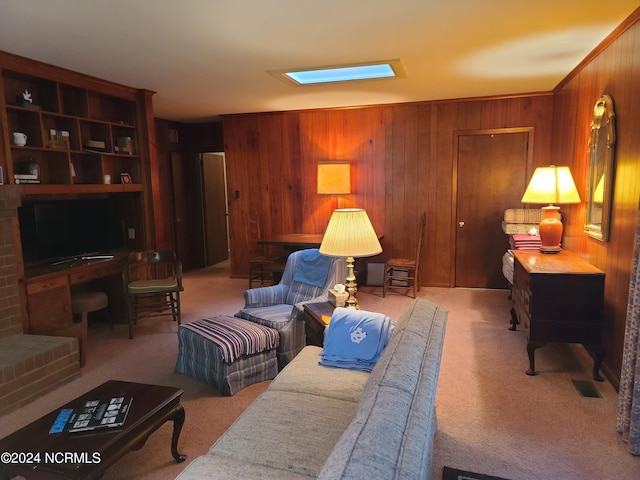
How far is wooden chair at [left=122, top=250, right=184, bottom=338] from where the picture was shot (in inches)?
164

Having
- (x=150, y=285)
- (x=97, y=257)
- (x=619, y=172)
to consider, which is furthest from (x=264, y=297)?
(x=619, y=172)

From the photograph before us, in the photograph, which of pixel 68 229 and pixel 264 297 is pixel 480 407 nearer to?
pixel 264 297

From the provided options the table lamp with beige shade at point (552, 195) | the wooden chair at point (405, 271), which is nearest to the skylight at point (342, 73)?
the table lamp with beige shade at point (552, 195)

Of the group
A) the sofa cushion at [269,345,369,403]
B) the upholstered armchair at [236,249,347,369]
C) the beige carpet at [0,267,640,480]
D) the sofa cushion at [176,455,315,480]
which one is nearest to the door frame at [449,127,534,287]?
the beige carpet at [0,267,640,480]

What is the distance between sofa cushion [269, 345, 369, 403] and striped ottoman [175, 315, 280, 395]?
2.23ft

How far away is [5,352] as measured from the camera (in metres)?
3.01

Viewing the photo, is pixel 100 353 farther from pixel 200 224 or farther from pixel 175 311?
pixel 200 224

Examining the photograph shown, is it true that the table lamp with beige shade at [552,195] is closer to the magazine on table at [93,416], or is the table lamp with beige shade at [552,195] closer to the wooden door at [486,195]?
the wooden door at [486,195]

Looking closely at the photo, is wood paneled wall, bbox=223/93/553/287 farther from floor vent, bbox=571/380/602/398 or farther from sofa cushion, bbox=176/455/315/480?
sofa cushion, bbox=176/455/315/480

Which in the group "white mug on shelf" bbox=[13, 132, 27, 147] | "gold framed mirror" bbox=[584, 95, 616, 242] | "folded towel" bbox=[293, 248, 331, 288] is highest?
"white mug on shelf" bbox=[13, 132, 27, 147]

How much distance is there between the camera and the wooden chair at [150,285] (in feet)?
13.6

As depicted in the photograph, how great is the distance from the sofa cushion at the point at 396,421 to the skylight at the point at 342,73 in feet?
9.30

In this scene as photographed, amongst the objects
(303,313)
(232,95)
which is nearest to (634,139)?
(303,313)

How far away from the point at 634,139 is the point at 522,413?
6.05 feet
